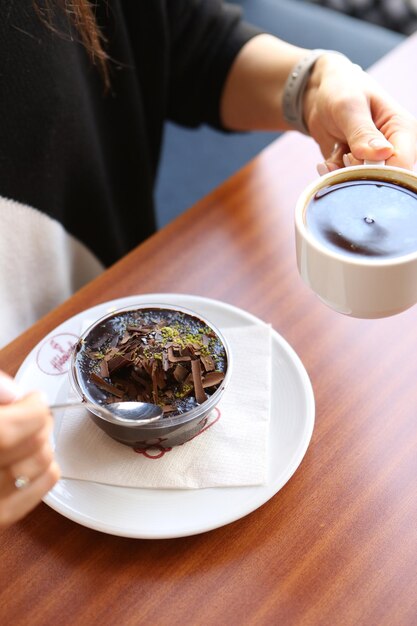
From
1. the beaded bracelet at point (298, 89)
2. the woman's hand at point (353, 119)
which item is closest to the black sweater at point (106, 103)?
the beaded bracelet at point (298, 89)

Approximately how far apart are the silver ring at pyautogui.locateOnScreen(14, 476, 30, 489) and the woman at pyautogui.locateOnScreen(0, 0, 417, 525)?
0.50 m

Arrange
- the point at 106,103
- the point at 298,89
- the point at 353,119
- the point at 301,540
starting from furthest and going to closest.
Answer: the point at 106,103
the point at 298,89
the point at 353,119
the point at 301,540

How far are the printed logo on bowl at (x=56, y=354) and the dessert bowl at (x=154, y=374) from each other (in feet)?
0.24

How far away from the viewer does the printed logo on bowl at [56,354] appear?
36.5 inches

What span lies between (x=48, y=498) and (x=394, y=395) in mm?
455

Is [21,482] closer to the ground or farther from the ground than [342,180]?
closer to the ground

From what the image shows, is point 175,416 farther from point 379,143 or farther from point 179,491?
point 379,143

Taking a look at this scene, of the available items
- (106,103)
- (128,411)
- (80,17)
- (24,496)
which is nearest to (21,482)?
(24,496)

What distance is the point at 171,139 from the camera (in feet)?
7.61

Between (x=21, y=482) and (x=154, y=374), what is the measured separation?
0.22m

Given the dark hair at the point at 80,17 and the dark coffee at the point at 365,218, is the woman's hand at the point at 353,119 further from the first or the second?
the dark hair at the point at 80,17

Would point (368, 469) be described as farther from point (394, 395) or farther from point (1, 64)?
point (1, 64)

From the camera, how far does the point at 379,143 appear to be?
85 centimetres

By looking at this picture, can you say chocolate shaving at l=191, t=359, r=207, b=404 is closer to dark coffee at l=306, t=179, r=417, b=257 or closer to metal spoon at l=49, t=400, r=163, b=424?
metal spoon at l=49, t=400, r=163, b=424
